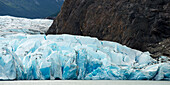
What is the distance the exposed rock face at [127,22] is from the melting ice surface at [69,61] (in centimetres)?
406

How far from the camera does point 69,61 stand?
13.8 meters

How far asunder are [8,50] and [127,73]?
580 cm

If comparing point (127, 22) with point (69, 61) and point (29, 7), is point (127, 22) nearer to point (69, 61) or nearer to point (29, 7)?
point (69, 61)

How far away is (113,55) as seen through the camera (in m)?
15.4

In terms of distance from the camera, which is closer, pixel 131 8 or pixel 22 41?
pixel 22 41

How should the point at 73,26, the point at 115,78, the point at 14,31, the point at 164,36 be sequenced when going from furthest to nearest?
the point at 14,31, the point at 73,26, the point at 164,36, the point at 115,78

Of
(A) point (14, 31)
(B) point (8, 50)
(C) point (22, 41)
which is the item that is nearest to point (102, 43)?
(C) point (22, 41)

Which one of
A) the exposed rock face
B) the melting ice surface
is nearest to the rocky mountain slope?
the exposed rock face

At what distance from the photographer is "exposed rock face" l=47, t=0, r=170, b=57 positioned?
2036 cm

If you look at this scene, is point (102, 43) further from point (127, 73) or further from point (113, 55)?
point (127, 73)

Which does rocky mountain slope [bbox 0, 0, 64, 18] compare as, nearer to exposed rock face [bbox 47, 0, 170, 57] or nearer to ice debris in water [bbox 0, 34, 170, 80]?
exposed rock face [bbox 47, 0, 170, 57]

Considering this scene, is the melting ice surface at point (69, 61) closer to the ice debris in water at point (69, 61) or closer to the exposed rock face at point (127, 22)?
the ice debris in water at point (69, 61)

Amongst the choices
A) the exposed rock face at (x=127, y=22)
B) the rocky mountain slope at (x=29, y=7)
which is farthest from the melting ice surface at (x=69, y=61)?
the rocky mountain slope at (x=29, y=7)

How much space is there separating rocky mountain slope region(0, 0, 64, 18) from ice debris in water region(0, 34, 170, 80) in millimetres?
53817
